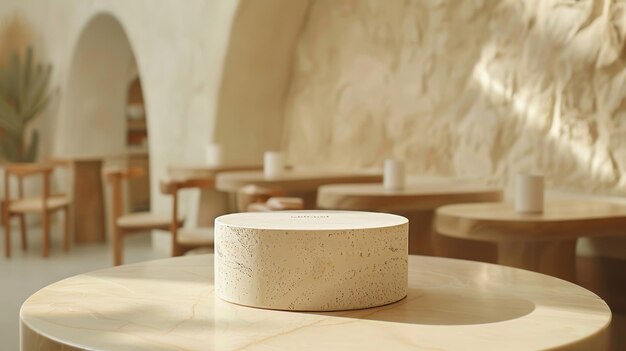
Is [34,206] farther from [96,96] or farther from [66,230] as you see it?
[96,96]

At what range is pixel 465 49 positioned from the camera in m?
4.02

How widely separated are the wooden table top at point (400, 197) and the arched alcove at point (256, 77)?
2.10m

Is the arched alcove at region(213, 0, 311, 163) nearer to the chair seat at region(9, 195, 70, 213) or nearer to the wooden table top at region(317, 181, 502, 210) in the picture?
the chair seat at region(9, 195, 70, 213)

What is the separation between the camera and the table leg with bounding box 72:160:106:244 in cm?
666

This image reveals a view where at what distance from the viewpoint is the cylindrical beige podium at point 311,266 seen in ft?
3.80

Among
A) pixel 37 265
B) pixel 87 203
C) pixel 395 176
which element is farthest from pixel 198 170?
pixel 87 203

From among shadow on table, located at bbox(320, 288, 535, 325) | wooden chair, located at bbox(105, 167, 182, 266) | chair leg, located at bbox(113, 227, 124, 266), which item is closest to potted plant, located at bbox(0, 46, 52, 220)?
wooden chair, located at bbox(105, 167, 182, 266)

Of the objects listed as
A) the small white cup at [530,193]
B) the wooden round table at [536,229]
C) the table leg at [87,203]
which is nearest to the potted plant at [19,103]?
the table leg at [87,203]

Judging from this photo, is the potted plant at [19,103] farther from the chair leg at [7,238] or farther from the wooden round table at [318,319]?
the wooden round table at [318,319]

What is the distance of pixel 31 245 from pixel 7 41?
345 cm

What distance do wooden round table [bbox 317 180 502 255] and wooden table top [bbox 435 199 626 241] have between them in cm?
43

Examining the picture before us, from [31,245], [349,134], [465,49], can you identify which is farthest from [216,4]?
[31,245]

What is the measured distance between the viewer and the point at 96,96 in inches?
302

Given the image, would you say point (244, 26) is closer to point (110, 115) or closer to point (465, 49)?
point (465, 49)
